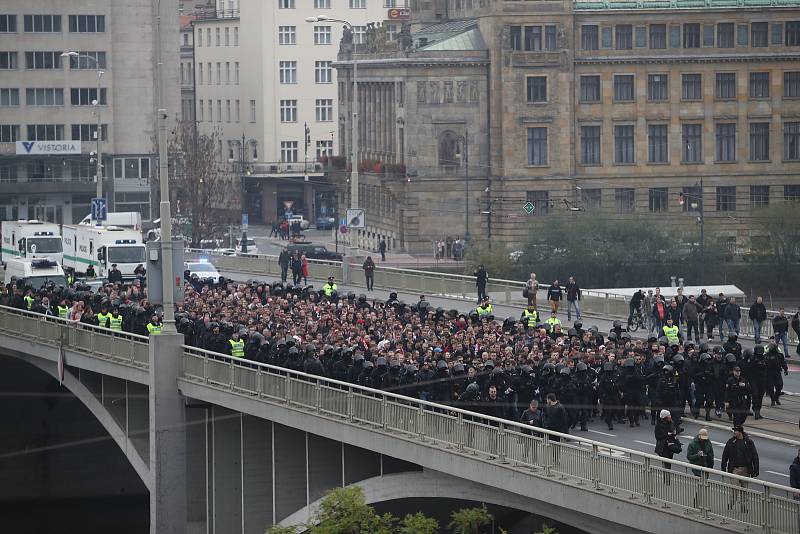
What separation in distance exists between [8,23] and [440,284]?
54.2 m

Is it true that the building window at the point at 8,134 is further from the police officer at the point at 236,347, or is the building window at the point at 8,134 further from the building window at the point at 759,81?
the police officer at the point at 236,347

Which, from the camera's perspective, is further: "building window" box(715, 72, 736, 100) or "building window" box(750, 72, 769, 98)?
"building window" box(750, 72, 769, 98)

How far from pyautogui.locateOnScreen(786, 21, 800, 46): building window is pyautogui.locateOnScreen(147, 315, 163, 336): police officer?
5695 centimetres

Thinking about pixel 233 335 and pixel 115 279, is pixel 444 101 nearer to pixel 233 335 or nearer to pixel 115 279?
pixel 115 279

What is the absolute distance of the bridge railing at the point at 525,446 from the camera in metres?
24.3

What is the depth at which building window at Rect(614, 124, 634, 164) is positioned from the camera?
92562 millimetres

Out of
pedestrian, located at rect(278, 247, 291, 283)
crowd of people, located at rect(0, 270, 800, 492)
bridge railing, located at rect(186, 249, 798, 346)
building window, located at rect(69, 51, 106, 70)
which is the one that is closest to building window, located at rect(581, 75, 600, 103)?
bridge railing, located at rect(186, 249, 798, 346)

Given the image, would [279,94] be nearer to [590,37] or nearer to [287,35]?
[287,35]

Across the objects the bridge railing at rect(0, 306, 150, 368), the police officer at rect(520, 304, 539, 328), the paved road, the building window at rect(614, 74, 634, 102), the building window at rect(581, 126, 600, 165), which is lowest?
the paved road

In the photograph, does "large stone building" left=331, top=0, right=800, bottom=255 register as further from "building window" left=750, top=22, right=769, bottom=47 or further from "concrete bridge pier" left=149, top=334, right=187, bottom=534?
"concrete bridge pier" left=149, top=334, right=187, bottom=534

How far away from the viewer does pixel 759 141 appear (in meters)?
93.9

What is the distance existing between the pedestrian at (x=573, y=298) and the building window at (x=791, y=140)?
45456 millimetres

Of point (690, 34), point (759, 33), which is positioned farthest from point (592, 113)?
point (759, 33)

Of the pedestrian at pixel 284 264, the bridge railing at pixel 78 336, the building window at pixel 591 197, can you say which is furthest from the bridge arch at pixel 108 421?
the building window at pixel 591 197
